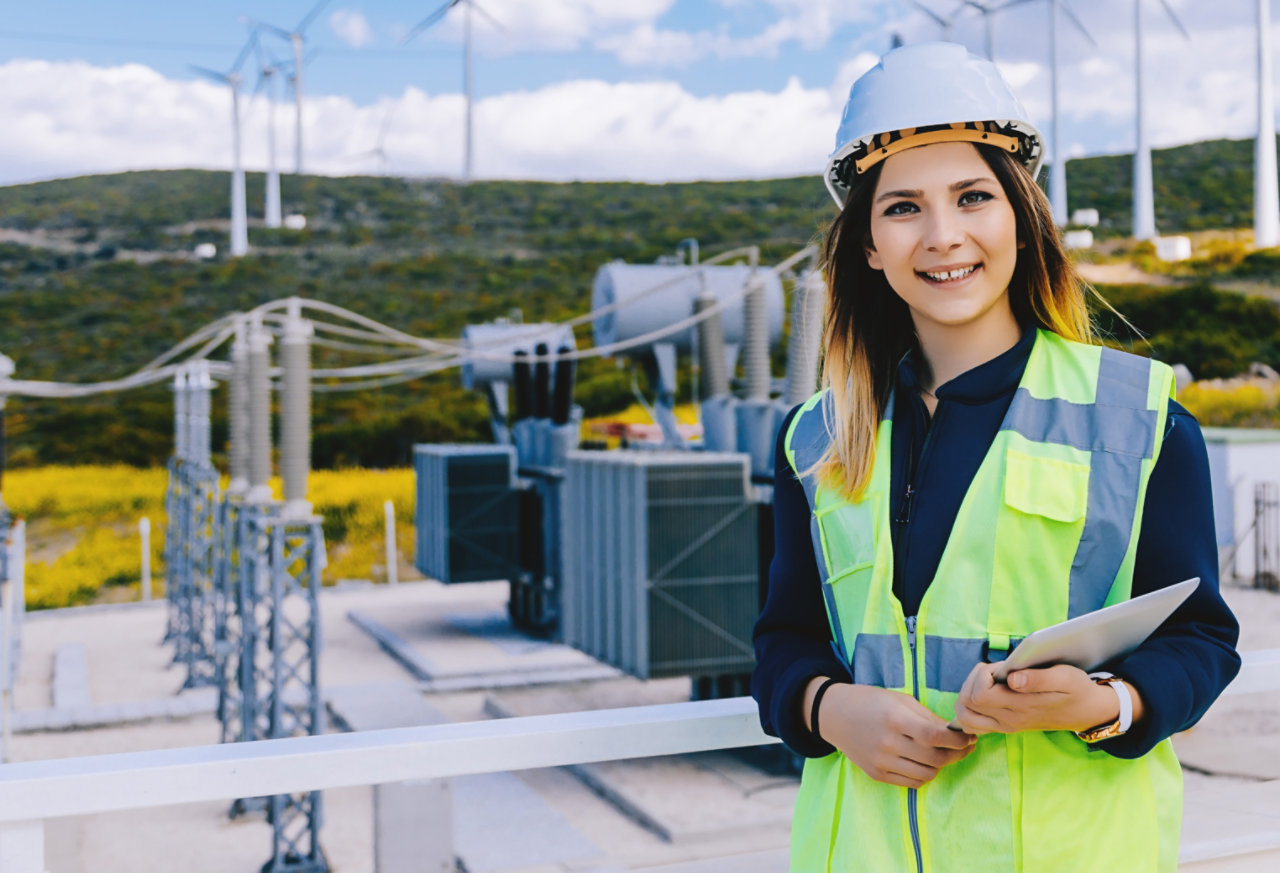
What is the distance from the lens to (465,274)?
5769 centimetres

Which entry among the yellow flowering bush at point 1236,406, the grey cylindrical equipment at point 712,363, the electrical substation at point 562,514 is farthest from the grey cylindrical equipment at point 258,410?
the yellow flowering bush at point 1236,406

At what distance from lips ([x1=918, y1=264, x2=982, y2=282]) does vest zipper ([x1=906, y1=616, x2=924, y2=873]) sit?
0.44m

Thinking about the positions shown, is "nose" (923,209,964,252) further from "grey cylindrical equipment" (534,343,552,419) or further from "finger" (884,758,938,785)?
"grey cylindrical equipment" (534,343,552,419)

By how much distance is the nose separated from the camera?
5.06 ft

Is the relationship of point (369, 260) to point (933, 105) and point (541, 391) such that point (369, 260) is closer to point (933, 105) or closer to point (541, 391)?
point (541, 391)

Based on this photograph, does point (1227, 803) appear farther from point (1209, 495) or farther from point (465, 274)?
point (465, 274)

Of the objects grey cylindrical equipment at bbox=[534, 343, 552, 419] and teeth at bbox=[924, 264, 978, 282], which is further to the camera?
grey cylindrical equipment at bbox=[534, 343, 552, 419]

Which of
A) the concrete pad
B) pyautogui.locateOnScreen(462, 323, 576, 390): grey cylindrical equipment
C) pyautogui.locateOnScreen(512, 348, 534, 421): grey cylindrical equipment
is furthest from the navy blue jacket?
pyautogui.locateOnScreen(462, 323, 576, 390): grey cylindrical equipment

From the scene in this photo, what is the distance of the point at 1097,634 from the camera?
50.4 inches

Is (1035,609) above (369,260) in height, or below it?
below

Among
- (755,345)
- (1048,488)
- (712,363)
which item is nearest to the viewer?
(1048,488)

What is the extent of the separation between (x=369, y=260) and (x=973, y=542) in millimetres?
59508

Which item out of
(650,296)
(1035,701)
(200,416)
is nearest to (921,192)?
(1035,701)

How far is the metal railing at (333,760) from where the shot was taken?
176cm
